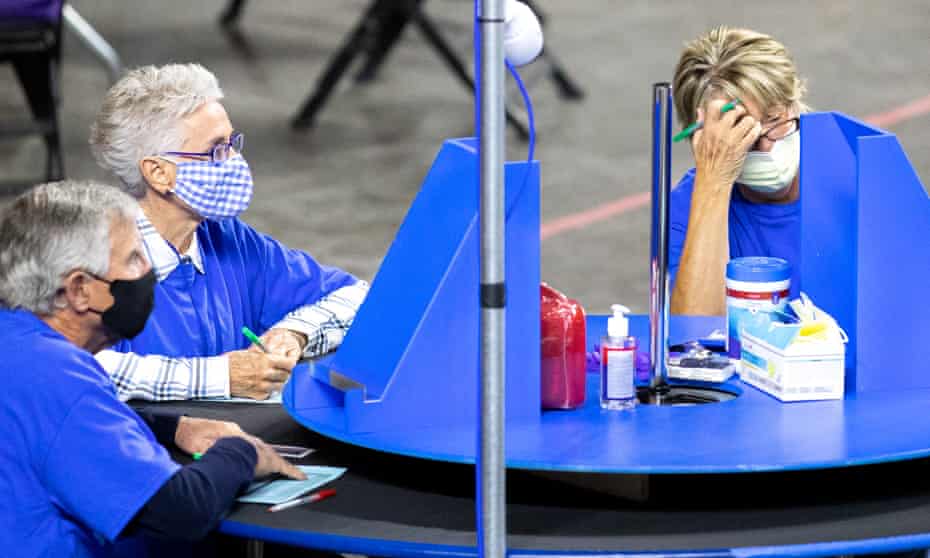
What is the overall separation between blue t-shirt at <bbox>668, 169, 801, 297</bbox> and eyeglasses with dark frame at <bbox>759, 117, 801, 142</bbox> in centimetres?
23

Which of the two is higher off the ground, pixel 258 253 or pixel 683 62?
pixel 683 62

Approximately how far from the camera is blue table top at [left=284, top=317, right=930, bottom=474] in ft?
7.78

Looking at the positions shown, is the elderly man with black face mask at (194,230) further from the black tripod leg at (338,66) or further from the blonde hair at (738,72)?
the black tripod leg at (338,66)

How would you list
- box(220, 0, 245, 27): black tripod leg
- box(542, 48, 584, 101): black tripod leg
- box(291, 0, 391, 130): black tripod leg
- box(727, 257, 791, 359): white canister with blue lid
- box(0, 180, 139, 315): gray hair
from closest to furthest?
1. box(0, 180, 139, 315): gray hair
2. box(727, 257, 791, 359): white canister with blue lid
3. box(291, 0, 391, 130): black tripod leg
4. box(542, 48, 584, 101): black tripod leg
5. box(220, 0, 245, 27): black tripod leg

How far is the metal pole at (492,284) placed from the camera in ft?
6.74

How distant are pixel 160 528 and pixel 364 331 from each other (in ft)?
1.84

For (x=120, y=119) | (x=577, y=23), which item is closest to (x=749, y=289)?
(x=120, y=119)

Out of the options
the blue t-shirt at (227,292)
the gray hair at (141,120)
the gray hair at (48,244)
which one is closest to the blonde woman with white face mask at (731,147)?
the blue t-shirt at (227,292)

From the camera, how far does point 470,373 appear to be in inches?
101

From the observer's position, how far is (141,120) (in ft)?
10.4

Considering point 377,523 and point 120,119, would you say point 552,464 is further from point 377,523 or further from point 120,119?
point 120,119

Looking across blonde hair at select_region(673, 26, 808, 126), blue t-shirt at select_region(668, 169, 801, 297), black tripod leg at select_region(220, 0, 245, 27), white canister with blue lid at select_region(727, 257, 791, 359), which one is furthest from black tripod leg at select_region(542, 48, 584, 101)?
white canister with blue lid at select_region(727, 257, 791, 359)

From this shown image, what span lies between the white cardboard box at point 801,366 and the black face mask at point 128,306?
1034 mm

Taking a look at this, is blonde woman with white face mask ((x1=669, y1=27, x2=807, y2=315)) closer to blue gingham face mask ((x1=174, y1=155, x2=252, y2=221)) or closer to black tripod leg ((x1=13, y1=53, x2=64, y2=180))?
blue gingham face mask ((x1=174, y1=155, x2=252, y2=221))
